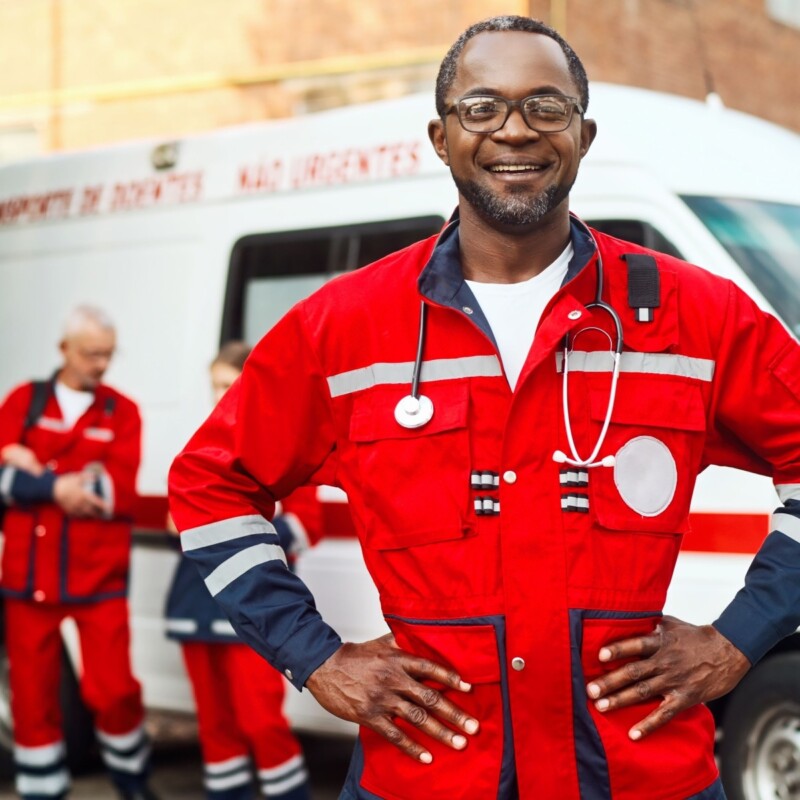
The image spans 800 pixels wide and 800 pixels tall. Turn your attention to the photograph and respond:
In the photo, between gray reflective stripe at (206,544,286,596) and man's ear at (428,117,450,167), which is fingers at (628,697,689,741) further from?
man's ear at (428,117,450,167)

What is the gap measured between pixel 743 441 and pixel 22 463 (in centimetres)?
394

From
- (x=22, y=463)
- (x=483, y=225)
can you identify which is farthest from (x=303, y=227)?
(x=483, y=225)

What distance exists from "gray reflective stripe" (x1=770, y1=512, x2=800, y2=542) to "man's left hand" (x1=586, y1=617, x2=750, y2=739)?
211 millimetres

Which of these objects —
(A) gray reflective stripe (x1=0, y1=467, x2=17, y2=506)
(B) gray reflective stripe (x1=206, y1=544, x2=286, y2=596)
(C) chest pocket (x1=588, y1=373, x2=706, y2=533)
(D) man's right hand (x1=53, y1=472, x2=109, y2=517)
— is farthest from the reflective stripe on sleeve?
(A) gray reflective stripe (x1=0, y1=467, x2=17, y2=506)

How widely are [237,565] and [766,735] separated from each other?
295 centimetres

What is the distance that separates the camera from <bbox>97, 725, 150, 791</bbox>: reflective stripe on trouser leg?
6.36 m

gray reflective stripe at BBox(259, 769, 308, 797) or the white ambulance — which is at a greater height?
the white ambulance

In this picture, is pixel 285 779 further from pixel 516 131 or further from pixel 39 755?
pixel 516 131

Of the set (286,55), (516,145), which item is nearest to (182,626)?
(516,145)

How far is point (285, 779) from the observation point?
226 inches

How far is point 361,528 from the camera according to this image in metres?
2.78

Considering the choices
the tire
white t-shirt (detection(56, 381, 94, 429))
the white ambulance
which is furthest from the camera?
white t-shirt (detection(56, 381, 94, 429))

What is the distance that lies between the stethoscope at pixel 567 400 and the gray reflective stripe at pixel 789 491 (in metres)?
0.36

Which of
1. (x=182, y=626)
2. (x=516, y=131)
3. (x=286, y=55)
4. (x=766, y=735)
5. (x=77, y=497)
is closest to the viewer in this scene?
(x=516, y=131)
